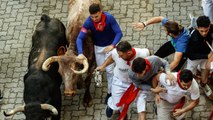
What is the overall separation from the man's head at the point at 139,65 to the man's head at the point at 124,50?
1.14 ft

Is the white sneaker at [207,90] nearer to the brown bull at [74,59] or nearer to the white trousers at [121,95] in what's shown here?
the white trousers at [121,95]

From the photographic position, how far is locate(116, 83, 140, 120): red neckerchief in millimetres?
9969

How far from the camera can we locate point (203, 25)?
958 centimetres

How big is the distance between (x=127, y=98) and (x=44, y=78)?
1.96 metres

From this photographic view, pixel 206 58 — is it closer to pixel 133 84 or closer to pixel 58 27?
pixel 133 84

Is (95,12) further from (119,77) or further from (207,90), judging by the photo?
(207,90)

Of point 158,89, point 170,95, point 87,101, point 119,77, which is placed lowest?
point 87,101

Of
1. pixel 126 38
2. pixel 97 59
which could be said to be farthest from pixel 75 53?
pixel 126 38

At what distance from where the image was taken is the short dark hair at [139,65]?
8.91 meters

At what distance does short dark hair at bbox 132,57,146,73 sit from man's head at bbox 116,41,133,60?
349 mm

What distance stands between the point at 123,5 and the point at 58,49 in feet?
10.4

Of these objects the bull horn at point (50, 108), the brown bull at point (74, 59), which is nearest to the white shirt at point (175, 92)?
the brown bull at point (74, 59)

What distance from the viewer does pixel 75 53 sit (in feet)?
35.2

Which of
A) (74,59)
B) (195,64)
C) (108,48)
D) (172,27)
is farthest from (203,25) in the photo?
(74,59)
